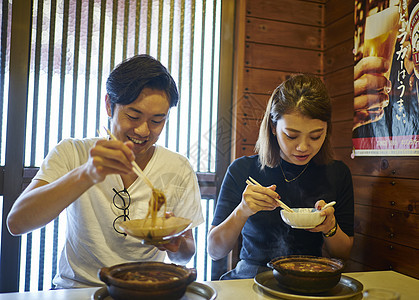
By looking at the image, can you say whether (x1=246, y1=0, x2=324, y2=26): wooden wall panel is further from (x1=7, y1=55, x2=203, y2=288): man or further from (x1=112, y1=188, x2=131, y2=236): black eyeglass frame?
(x1=112, y1=188, x2=131, y2=236): black eyeglass frame

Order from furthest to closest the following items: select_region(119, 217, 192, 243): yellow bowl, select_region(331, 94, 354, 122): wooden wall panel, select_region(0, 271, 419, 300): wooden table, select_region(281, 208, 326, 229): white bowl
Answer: select_region(331, 94, 354, 122): wooden wall panel < select_region(281, 208, 326, 229): white bowl < select_region(0, 271, 419, 300): wooden table < select_region(119, 217, 192, 243): yellow bowl

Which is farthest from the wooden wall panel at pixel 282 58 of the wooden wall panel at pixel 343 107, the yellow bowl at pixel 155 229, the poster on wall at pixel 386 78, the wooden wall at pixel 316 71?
the yellow bowl at pixel 155 229

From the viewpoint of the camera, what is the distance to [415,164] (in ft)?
6.16

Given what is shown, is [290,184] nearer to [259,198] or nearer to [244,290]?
[259,198]

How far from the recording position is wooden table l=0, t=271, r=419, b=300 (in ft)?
4.13

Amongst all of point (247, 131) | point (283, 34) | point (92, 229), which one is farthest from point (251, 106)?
point (92, 229)

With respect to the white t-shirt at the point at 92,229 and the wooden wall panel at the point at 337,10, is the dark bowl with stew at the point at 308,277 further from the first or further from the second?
the wooden wall panel at the point at 337,10

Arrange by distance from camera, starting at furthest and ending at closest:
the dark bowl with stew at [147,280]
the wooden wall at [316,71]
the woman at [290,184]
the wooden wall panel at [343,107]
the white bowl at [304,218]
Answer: the wooden wall panel at [343,107] → the wooden wall at [316,71] → the woman at [290,184] → the white bowl at [304,218] → the dark bowl with stew at [147,280]

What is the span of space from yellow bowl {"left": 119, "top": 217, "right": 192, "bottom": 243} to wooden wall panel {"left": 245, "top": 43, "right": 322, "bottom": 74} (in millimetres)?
1651

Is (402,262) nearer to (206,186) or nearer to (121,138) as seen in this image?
(206,186)

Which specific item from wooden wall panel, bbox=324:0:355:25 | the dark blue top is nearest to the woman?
the dark blue top

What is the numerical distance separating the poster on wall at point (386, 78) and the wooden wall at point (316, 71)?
0.34ft

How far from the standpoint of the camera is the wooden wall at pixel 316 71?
84.7 inches

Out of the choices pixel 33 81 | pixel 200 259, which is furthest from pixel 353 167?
pixel 33 81
